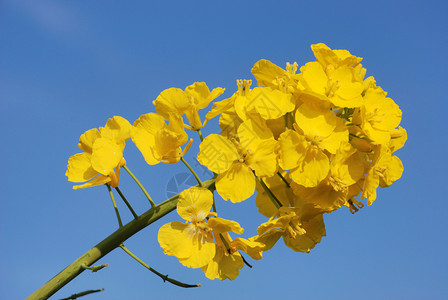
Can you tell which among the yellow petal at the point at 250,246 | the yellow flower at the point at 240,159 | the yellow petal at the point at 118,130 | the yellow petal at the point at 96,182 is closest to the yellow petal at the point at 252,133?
the yellow flower at the point at 240,159

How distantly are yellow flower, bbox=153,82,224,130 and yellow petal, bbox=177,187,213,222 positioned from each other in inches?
20.7

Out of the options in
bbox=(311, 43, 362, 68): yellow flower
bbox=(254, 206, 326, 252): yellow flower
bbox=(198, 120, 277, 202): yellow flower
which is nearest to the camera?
bbox=(198, 120, 277, 202): yellow flower

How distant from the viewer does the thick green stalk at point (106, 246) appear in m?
2.67

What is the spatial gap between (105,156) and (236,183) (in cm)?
92

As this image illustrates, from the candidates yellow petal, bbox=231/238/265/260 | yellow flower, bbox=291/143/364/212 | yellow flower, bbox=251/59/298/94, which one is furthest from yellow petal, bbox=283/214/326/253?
yellow flower, bbox=251/59/298/94

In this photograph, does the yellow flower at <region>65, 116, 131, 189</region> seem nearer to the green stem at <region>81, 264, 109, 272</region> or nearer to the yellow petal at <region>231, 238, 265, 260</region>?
the green stem at <region>81, 264, 109, 272</region>

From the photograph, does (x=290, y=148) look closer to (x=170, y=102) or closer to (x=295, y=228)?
(x=295, y=228)

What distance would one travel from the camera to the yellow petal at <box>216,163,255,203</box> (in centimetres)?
261

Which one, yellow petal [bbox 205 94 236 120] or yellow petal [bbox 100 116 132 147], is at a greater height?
yellow petal [bbox 100 116 132 147]

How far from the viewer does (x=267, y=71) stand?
10.3 ft

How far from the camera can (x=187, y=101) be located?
2.91m

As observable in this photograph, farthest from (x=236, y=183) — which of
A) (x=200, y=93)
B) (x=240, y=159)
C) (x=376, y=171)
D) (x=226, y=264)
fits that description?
(x=376, y=171)

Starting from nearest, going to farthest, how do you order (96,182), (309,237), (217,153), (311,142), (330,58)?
(217,153), (311,142), (96,182), (330,58), (309,237)

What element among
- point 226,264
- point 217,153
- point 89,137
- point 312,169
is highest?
point 89,137
